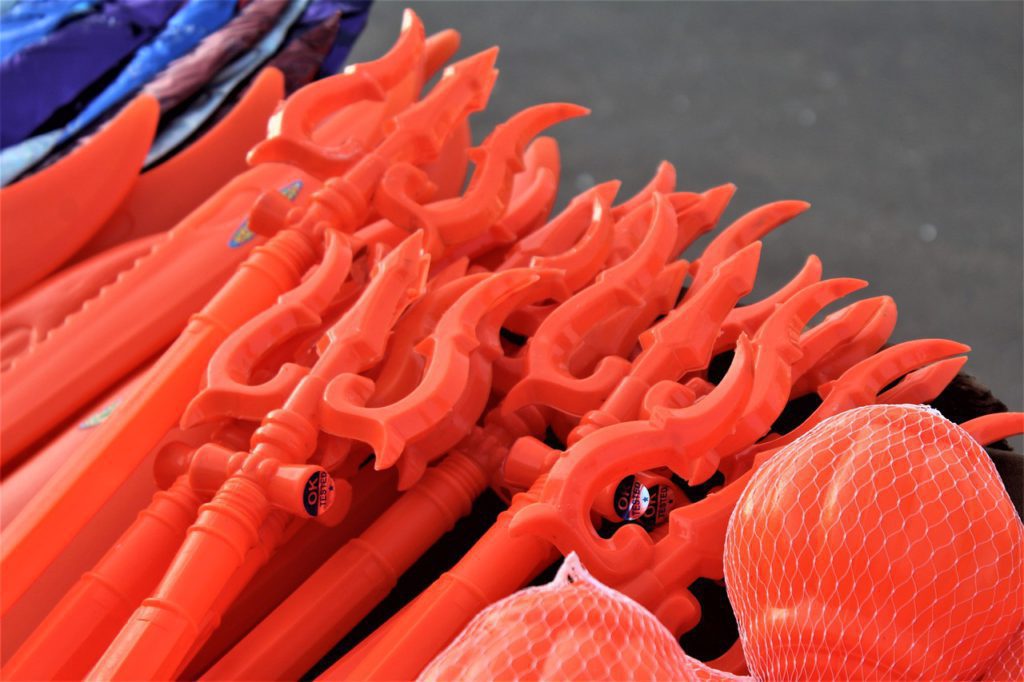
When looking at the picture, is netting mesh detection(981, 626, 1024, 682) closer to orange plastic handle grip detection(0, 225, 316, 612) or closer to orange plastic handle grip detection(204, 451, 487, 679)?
orange plastic handle grip detection(204, 451, 487, 679)

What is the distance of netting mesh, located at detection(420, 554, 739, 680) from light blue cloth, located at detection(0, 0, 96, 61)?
1213 millimetres

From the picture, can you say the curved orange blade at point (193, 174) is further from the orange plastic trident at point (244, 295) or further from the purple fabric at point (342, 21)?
the orange plastic trident at point (244, 295)

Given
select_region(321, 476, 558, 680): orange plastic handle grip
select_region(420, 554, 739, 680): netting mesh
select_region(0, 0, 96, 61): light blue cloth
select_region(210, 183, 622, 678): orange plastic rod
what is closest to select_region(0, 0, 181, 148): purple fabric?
select_region(0, 0, 96, 61): light blue cloth

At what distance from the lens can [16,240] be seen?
1.16m

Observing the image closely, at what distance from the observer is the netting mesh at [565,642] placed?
0.50 meters

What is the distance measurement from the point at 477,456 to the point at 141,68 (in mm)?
912

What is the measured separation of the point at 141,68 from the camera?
1446 mm

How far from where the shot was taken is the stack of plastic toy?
58cm

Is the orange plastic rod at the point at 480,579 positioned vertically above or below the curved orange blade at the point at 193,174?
below

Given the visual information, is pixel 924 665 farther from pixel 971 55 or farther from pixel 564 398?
pixel 971 55

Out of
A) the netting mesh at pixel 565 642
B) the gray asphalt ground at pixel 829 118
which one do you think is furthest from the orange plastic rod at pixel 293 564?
the gray asphalt ground at pixel 829 118

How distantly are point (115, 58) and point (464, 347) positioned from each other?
94 centimetres

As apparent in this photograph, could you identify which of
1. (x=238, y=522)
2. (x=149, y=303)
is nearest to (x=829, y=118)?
(x=149, y=303)

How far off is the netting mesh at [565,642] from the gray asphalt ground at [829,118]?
1495 millimetres
